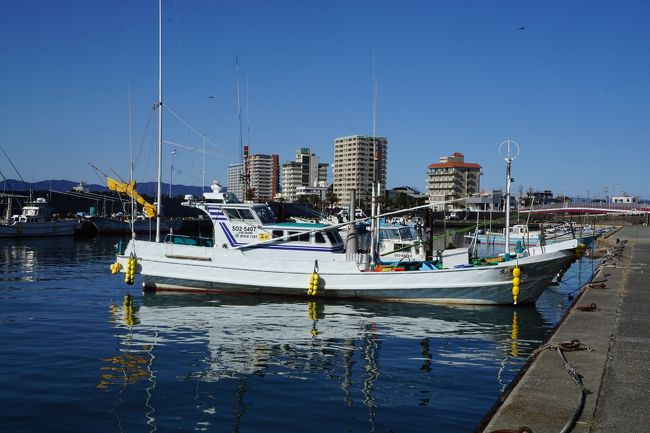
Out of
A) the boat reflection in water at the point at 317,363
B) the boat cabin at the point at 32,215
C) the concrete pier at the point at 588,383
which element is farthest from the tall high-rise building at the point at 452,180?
the concrete pier at the point at 588,383

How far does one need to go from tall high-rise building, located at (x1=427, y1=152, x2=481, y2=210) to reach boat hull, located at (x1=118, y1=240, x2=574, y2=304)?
154226mm

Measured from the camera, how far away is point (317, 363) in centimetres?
1288

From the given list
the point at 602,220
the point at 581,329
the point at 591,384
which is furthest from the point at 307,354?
the point at 602,220

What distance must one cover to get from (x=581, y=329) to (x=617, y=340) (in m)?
1.20

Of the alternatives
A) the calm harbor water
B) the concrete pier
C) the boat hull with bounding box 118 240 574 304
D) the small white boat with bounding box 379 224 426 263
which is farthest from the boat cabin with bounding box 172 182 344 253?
the small white boat with bounding box 379 224 426 263

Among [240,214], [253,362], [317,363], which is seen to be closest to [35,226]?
[240,214]

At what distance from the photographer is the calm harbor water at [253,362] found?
9445 millimetres

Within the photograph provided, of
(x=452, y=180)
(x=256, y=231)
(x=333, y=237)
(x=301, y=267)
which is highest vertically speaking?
(x=452, y=180)

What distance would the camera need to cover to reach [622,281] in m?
21.2

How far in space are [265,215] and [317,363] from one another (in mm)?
11582

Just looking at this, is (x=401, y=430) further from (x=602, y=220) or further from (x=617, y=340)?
(x=602, y=220)

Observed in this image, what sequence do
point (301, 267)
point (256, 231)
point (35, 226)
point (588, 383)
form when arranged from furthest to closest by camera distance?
point (35, 226) → point (256, 231) → point (301, 267) → point (588, 383)

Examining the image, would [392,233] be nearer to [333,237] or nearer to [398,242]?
[398,242]

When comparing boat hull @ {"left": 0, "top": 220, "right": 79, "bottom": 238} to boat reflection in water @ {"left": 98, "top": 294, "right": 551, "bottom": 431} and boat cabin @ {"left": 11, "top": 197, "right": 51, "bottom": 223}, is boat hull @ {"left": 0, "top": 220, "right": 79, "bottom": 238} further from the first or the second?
boat reflection in water @ {"left": 98, "top": 294, "right": 551, "bottom": 431}
